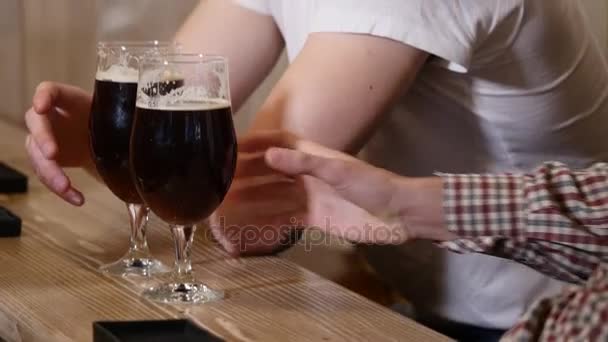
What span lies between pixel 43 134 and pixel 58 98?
3.0 inches

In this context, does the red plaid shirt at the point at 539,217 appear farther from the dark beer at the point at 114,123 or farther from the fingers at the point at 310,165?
the dark beer at the point at 114,123

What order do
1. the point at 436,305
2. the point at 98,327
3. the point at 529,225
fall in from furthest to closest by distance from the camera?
the point at 436,305 < the point at 529,225 < the point at 98,327

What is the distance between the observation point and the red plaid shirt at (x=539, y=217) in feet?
2.79

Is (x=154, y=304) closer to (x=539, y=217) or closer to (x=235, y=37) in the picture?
(x=539, y=217)

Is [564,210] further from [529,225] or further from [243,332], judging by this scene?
[243,332]

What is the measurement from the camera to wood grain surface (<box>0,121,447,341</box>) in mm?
833

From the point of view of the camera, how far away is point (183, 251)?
36.3 inches

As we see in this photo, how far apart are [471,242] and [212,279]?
25 centimetres

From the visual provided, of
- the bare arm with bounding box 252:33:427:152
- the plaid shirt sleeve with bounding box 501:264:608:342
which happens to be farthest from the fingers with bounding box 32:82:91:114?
the plaid shirt sleeve with bounding box 501:264:608:342

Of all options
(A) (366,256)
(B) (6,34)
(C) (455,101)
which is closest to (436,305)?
(A) (366,256)

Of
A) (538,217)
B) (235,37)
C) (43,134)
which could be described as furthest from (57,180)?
(538,217)

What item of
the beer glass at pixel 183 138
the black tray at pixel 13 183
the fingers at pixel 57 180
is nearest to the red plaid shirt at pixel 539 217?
the beer glass at pixel 183 138

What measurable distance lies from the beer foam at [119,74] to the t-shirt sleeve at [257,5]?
1.38 ft

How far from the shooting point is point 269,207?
1055 millimetres
